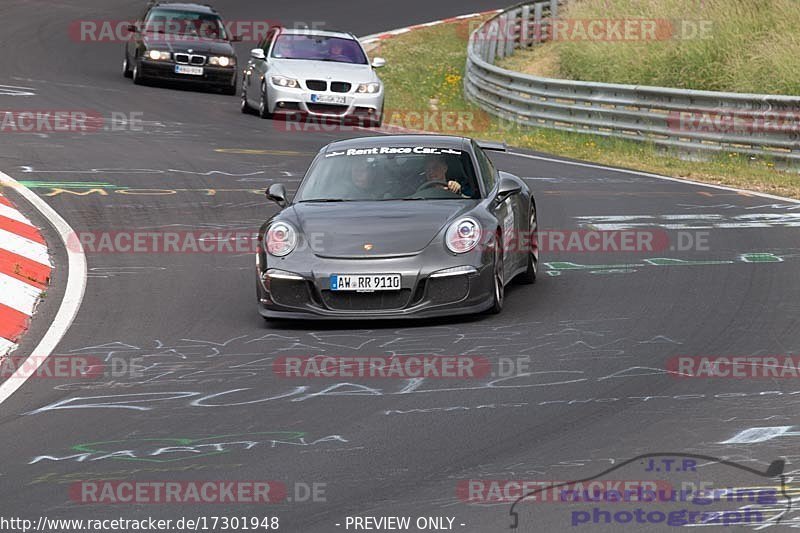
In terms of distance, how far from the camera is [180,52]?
2853 centimetres

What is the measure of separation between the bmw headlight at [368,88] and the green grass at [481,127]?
1.93 metres

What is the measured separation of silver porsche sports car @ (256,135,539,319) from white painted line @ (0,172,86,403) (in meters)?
1.47

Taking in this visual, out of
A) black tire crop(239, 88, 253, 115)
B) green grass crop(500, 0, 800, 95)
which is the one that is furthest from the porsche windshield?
black tire crop(239, 88, 253, 115)

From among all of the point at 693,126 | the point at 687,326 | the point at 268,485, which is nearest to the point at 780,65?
the point at 693,126

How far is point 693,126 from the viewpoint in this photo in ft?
73.3

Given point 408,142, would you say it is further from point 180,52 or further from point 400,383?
point 180,52

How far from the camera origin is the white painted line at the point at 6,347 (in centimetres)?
1002

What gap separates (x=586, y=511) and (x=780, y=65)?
2022 cm

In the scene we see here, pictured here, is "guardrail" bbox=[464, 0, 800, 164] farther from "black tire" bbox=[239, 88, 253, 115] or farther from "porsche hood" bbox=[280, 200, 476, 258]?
"porsche hood" bbox=[280, 200, 476, 258]

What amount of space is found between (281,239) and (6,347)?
82.1 inches

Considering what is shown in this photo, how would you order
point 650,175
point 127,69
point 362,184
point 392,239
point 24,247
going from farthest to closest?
1. point 127,69
2. point 650,175
3. point 24,247
4. point 362,184
5. point 392,239

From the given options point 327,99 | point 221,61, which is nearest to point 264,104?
point 327,99

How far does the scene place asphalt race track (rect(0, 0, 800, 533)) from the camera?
6.92 metres

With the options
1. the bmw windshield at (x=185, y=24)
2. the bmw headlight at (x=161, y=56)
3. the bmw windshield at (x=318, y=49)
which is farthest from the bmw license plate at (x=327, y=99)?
the bmw windshield at (x=185, y=24)
